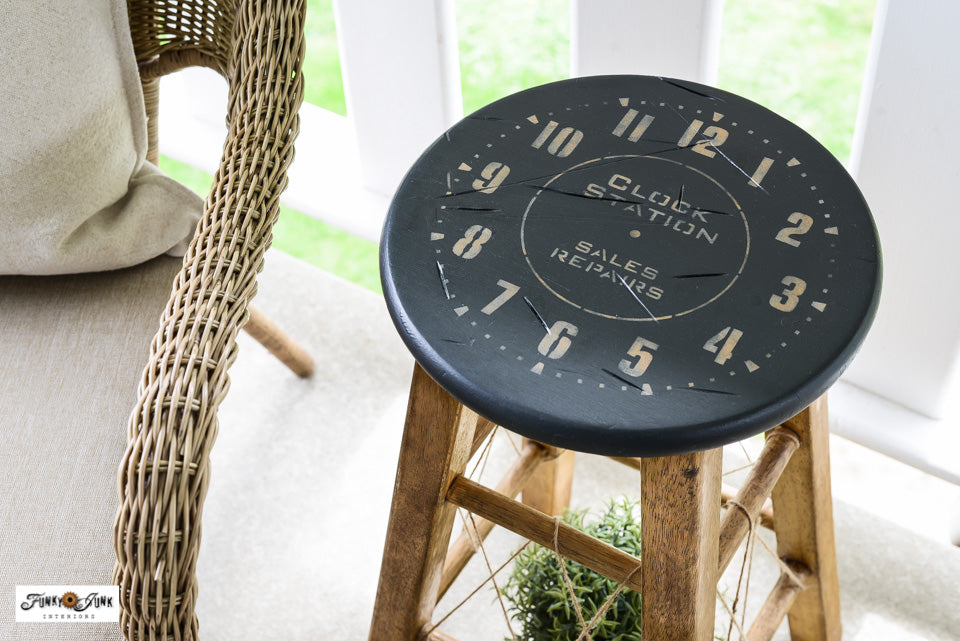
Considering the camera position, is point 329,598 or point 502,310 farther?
point 329,598

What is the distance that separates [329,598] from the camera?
4.59ft

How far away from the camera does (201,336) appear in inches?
33.5

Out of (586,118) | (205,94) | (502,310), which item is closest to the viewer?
(502,310)

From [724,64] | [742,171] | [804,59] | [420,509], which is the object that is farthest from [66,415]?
[804,59]

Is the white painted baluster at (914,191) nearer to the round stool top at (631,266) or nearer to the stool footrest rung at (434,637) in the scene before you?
the round stool top at (631,266)

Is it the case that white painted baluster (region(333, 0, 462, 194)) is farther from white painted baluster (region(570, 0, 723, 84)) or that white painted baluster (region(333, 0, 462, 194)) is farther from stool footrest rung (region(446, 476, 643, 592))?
stool footrest rung (region(446, 476, 643, 592))

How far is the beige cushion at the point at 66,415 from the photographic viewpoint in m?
0.88

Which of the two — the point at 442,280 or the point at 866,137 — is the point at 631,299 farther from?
the point at 866,137

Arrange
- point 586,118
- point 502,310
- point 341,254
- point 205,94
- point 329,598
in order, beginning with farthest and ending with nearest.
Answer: point 341,254 < point 205,94 < point 329,598 < point 586,118 < point 502,310

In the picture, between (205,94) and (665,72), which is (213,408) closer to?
(665,72)

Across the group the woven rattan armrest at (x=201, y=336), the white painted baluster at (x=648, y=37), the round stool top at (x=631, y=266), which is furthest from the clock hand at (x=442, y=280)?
the white painted baluster at (x=648, y=37)

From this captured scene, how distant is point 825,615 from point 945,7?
715 millimetres

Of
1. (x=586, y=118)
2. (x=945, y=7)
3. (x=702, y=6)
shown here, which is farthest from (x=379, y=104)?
(x=945, y=7)

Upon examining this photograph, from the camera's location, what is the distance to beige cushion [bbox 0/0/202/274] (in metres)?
0.97
